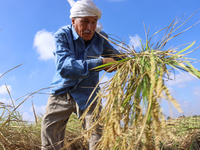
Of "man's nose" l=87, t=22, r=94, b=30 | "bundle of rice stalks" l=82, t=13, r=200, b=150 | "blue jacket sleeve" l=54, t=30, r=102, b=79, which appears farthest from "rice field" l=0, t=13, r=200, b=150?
"man's nose" l=87, t=22, r=94, b=30

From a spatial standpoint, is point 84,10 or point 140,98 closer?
point 140,98

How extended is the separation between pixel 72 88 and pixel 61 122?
49 centimetres

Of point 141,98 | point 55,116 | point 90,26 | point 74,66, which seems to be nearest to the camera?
point 141,98

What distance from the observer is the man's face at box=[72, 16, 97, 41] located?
2.06 meters

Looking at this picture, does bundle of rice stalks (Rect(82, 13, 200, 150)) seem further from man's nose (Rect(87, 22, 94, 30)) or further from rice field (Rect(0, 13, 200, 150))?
man's nose (Rect(87, 22, 94, 30))

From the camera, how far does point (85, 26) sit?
2084mm

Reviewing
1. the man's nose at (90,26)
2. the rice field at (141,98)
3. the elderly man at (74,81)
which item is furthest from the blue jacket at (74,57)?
the rice field at (141,98)

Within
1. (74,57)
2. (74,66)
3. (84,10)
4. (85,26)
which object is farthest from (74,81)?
(84,10)

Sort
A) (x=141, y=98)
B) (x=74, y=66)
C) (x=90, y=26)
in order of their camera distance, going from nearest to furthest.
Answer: (x=141, y=98)
(x=74, y=66)
(x=90, y=26)

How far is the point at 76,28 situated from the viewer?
2182 millimetres

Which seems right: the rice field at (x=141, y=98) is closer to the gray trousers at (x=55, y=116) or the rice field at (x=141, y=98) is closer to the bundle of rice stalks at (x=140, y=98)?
the bundle of rice stalks at (x=140, y=98)

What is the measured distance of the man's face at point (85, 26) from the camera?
2057 mm

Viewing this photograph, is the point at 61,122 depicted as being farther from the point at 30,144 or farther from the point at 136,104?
the point at 136,104

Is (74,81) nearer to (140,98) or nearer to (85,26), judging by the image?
(85,26)
